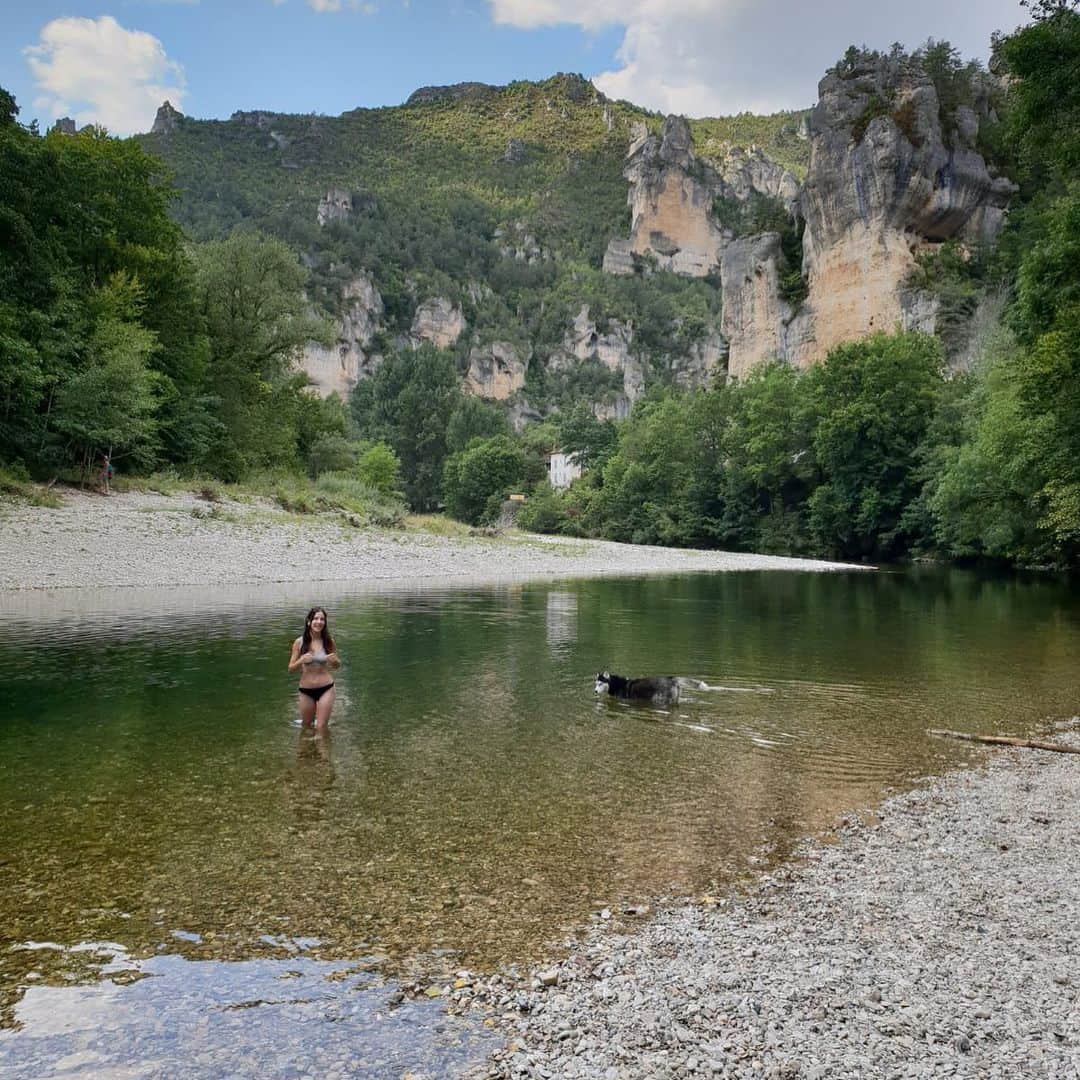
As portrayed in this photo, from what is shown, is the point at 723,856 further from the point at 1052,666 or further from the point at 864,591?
the point at 864,591

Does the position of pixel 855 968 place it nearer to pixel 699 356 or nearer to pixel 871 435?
pixel 871 435

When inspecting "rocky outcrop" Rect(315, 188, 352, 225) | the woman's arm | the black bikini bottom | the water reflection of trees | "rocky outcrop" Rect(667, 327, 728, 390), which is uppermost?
"rocky outcrop" Rect(315, 188, 352, 225)

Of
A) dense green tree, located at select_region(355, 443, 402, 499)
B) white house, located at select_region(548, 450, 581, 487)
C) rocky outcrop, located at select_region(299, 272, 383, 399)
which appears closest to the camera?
dense green tree, located at select_region(355, 443, 402, 499)

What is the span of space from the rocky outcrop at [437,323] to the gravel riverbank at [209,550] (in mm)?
137928

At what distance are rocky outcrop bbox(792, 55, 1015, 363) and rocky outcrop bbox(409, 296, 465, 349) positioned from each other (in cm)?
10247

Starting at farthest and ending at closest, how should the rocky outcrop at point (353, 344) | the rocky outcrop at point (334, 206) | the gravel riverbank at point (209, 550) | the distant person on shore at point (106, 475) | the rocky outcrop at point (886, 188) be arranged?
the rocky outcrop at point (334, 206)
the rocky outcrop at point (353, 344)
the rocky outcrop at point (886, 188)
the distant person on shore at point (106, 475)
the gravel riverbank at point (209, 550)

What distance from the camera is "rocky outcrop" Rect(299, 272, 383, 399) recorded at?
15188 centimetres

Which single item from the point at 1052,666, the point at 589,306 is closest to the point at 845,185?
the point at 1052,666

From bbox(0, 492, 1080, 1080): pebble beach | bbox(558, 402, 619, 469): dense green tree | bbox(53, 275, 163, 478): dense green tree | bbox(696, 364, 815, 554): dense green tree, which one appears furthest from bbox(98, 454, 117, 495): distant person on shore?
bbox(558, 402, 619, 469): dense green tree

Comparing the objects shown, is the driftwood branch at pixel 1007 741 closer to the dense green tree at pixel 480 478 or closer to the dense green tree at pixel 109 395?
the dense green tree at pixel 109 395

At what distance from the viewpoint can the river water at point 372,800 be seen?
13.6 ft

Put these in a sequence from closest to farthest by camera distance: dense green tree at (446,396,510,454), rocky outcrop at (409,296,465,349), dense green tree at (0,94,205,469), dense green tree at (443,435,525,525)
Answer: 1. dense green tree at (0,94,205,469)
2. dense green tree at (443,435,525,525)
3. dense green tree at (446,396,510,454)
4. rocky outcrop at (409,296,465,349)

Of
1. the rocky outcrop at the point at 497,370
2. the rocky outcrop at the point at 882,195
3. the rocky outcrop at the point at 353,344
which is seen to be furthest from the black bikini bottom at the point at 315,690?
the rocky outcrop at the point at 497,370

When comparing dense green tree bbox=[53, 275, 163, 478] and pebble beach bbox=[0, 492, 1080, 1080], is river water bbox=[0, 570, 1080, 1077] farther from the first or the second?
dense green tree bbox=[53, 275, 163, 478]
